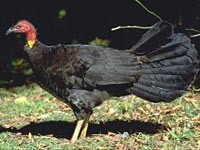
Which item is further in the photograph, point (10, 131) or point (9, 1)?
point (9, 1)

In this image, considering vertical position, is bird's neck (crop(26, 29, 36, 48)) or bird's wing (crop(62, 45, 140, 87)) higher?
bird's neck (crop(26, 29, 36, 48))

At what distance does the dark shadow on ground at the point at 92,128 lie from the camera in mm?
6367

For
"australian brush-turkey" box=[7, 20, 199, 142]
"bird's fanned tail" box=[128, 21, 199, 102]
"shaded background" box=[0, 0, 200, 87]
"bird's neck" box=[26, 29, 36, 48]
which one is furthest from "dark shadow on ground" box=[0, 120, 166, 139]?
"shaded background" box=[0, 0, 200, 87]

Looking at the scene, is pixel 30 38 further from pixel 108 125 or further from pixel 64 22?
pixel 64 22

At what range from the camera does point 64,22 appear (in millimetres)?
10688

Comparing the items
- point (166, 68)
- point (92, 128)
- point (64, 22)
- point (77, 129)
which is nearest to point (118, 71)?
point (166, 68)

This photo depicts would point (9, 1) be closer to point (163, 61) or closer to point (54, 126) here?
point (54, 126)

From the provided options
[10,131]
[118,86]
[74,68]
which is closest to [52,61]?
[74,68]

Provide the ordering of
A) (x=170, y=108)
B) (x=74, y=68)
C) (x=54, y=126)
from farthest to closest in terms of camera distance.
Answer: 1. (x=170, y=108)
2. (x=54, y=126)
3. (x=74, y=68)

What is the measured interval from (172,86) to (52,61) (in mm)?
1421

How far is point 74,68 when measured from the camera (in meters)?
5.84

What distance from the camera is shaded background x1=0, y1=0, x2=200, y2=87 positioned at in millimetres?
10391

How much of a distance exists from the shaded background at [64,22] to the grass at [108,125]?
2.04 m

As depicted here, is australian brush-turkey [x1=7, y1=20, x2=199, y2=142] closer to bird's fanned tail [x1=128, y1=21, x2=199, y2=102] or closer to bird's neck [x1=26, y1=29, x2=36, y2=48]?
bird's fanned tail [x1=128, y1=21, x2=199, y2=102]
